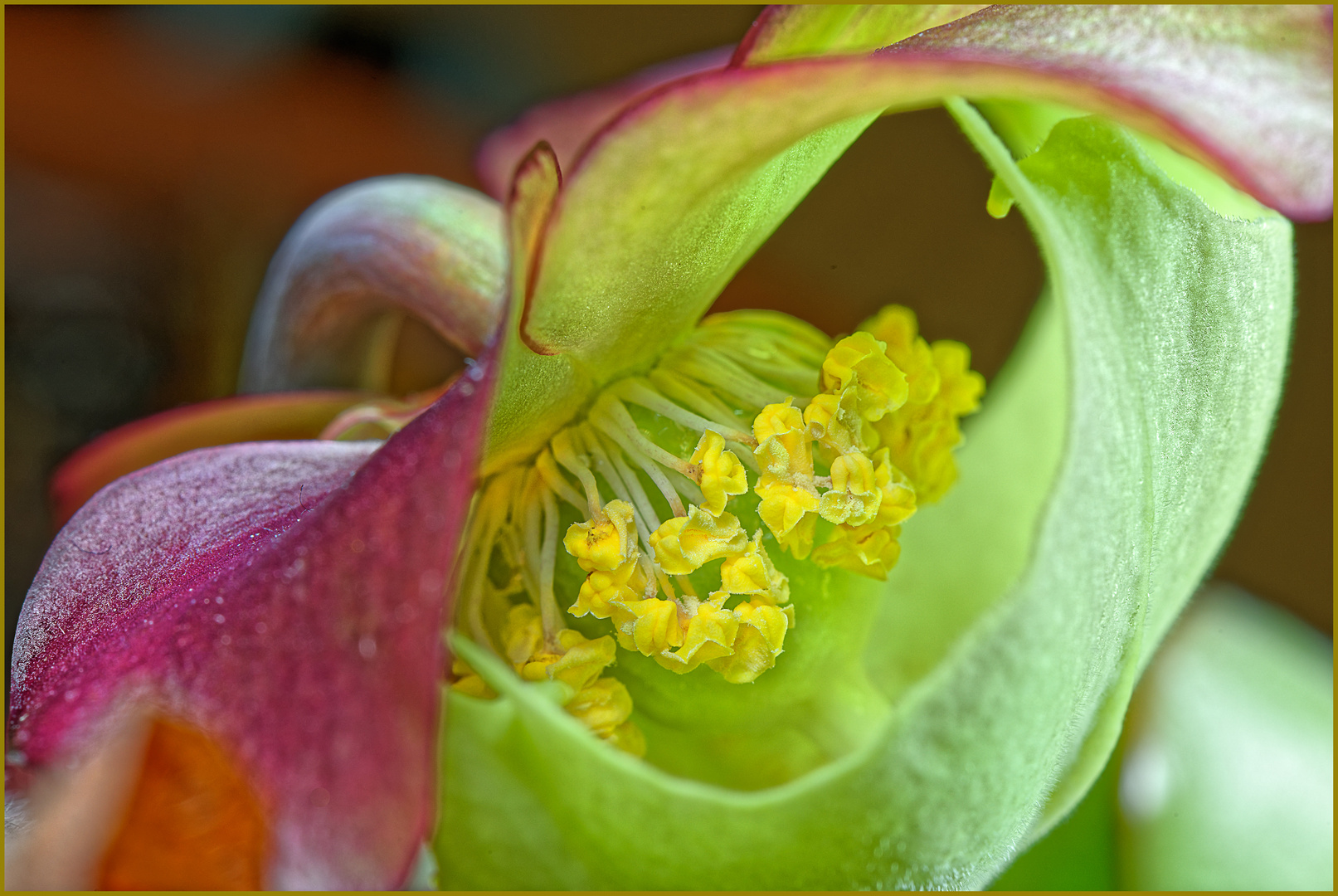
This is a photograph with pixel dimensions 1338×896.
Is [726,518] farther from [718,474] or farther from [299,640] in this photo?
[299,640]

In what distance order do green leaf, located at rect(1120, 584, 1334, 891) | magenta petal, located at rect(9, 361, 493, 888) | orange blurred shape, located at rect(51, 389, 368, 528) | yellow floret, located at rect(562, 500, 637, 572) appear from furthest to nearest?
green leaf, located at rect(1120, 584, 1334, 891) < orange blurred shape, located at rect(51, 389, 368, 528) < yellow floret, located at rect(562, 500, 637, 572) < magenta petal, located at rect(9, 361, 493, 888)

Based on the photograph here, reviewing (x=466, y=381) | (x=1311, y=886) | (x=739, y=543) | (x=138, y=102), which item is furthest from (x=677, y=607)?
(x=138, y=102)

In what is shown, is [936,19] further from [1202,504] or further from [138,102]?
[138,102]

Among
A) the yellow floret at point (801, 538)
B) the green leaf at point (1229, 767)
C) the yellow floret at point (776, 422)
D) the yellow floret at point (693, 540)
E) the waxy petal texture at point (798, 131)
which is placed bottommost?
the green leaf at point (1229, 767)

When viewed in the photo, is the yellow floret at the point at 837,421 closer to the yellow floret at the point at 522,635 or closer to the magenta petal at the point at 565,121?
the yellow floret at the point at 522,635

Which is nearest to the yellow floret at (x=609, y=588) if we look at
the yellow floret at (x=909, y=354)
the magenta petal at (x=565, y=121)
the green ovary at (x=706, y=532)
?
the green ovary at (x=706, y=532)

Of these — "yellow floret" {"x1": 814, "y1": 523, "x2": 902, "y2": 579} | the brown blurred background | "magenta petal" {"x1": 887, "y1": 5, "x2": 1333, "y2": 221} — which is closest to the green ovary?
"yellow floret" {"x1": 814, "y1": 523, "x2": 902, "y2": 579}

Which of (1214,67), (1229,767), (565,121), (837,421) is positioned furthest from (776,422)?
(1229,767)

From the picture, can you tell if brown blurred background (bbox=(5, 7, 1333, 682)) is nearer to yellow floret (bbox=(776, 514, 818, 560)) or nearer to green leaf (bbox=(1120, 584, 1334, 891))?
green leaf (bbox=(1120, 584, 1334, 891))

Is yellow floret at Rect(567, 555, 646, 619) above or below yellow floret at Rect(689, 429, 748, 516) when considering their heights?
below
